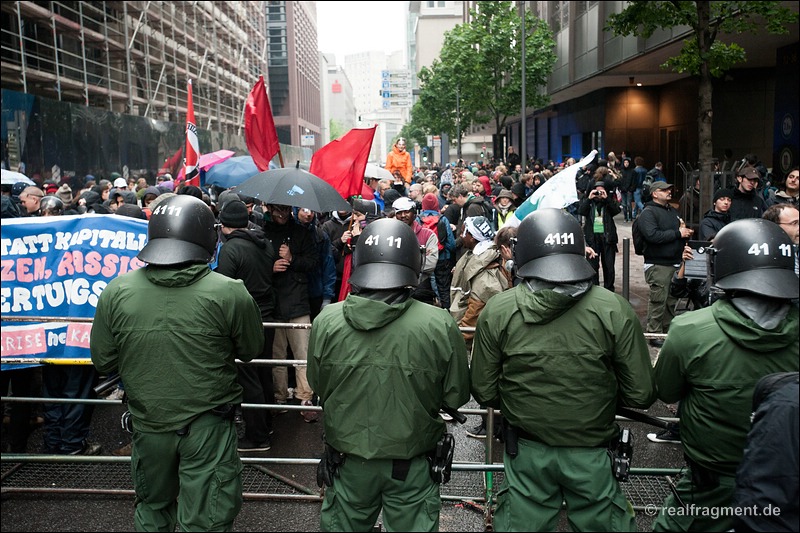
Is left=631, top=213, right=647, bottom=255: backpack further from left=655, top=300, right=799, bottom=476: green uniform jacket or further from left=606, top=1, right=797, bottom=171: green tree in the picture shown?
left=655, top=300, right=799, bottom=476: green uniform jacket

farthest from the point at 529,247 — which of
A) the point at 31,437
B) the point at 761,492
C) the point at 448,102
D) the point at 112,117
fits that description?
the point at 448,102

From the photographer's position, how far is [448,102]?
158ft

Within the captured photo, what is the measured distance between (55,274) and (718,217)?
6.33 m

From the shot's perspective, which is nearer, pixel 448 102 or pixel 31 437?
pixel 31 437

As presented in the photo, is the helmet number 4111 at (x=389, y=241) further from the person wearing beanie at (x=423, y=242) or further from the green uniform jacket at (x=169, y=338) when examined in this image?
the person wearing beanie at (x=423, y=242)

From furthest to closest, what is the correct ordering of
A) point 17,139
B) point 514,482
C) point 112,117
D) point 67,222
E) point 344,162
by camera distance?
point 112,117
point 17,139
point 344,162
point 67,222
point 514,482

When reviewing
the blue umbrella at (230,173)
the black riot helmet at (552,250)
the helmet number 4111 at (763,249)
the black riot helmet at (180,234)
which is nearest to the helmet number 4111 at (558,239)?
the black riot helmet at (552,250)

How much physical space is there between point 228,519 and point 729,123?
24602 millimetres

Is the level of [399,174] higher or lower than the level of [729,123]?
lower

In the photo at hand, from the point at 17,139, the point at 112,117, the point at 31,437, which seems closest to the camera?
the point at 31,437

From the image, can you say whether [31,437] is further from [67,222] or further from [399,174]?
[399,174]

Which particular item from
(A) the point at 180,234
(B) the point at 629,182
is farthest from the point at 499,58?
(A) the point at 180,234

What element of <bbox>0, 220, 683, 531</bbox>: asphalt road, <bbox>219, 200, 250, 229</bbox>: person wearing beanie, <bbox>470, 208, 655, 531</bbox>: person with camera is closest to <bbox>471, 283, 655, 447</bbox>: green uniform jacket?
<bbox>470, 208, 655, 531</bbox>: person with camera

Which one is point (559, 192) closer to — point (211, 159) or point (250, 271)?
point (250, 271)
